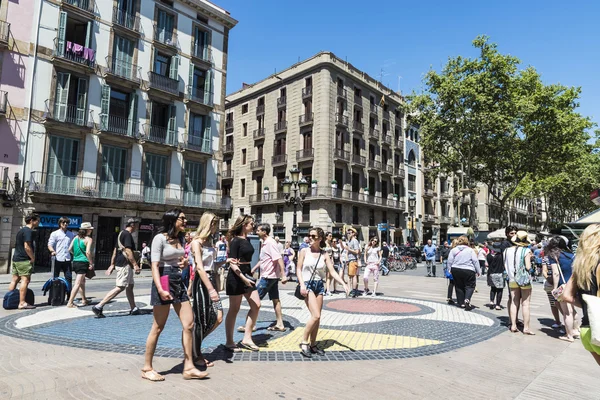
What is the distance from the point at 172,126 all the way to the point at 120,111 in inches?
125

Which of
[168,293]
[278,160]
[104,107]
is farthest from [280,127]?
[168,293]

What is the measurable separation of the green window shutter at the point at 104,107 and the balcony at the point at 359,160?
23326mm

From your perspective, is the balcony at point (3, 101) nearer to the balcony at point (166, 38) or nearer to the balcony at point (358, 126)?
the balcony at point (166, 38)

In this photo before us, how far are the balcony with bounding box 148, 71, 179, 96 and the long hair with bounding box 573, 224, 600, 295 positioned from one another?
24.4 meters

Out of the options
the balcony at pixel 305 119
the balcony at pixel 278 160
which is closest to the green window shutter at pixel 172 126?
the balcony at pixel 305 119

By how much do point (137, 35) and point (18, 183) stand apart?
35.5 ft

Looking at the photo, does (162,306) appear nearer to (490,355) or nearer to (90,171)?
(490,355)

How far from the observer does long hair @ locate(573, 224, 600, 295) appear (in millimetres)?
2877

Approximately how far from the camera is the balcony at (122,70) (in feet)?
72.2

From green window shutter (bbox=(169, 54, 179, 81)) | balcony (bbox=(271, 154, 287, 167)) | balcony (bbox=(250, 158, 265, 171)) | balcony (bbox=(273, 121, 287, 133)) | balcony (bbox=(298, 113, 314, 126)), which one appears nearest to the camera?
green window shutter (bbox=(169, 54, 179, 81))

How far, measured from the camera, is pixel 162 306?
395 cm

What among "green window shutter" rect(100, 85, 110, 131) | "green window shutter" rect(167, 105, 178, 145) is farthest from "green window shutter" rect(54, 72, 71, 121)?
"green window shutter" rect(167, 105, 178, 145)

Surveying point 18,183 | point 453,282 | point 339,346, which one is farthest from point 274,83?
point 339,346

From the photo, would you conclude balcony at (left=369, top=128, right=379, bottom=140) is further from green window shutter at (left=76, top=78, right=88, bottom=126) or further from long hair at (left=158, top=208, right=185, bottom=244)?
long hair at (left=158, top=208, right=185, bottom=244)
